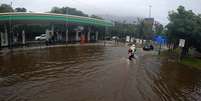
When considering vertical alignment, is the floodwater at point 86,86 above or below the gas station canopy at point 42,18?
below

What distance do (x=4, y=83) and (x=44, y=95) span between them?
3323 mm

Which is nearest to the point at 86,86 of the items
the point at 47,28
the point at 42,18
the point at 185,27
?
the point at 185,27

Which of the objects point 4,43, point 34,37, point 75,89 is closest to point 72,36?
point 34,37

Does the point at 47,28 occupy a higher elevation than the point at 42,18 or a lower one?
lower

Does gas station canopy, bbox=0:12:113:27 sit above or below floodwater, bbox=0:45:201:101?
above

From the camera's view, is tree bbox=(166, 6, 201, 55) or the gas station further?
the gas station

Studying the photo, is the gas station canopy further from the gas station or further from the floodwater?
the floodwater

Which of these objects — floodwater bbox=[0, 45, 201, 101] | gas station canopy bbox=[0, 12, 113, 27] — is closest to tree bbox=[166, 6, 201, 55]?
floodwater bbox=[0, 45, 201, 101]

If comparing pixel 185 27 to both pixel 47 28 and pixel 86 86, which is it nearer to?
pixel 86 86

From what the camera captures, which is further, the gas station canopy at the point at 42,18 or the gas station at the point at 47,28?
the gas station at the point at 47,28

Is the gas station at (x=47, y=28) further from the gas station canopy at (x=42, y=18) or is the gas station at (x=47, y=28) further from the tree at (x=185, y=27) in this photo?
the tree at (x=185, y=27)

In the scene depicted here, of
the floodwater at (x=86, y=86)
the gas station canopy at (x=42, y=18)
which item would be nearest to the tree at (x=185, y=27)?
the floodwater at (x=86, y=86)

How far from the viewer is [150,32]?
75812 mm

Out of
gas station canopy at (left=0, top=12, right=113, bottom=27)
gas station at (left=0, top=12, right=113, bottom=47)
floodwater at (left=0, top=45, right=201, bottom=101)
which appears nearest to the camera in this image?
floodwater at (left=0, top=45, right=201, bottom=101)
